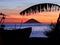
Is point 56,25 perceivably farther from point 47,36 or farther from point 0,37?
point 0,37

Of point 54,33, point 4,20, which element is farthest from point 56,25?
point 4,20

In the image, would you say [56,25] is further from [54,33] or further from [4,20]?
[4,20]

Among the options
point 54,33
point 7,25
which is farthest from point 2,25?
point 54,33

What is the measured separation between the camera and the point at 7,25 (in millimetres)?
11828

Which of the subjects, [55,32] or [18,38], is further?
[18,38]

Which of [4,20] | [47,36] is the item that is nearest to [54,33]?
[47,36]

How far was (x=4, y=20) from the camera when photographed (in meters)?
11.8

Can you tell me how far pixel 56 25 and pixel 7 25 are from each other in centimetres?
84

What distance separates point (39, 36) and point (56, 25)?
0.34m

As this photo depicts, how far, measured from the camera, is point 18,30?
11.9 metres

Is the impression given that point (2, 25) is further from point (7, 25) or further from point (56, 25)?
point (56, 25)

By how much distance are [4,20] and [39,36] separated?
26.0 inches

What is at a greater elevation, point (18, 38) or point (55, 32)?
point (55, 32)

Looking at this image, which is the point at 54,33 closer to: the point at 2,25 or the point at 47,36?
the point at 47,36
